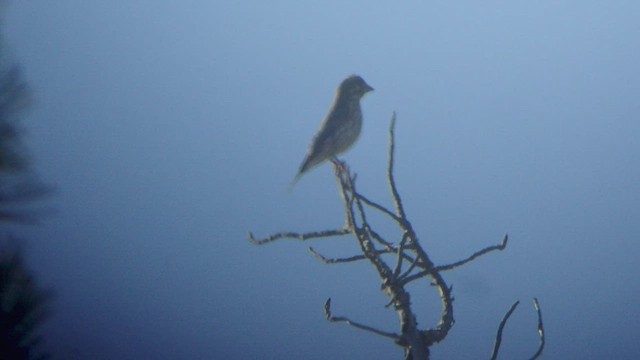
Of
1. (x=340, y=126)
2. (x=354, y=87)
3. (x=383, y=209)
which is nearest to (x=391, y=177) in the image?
(x=383, y=209)

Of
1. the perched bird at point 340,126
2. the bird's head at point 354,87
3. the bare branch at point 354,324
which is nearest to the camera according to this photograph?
the bare branch at point 354,324

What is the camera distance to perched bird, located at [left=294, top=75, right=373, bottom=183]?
476cm

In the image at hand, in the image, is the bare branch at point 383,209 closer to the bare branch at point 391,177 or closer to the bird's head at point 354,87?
the bare branch at point 391,177

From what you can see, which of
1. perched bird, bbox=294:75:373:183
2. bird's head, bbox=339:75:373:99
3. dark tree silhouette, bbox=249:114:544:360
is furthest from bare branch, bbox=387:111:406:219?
bird's head, bbox=339:75:373:99

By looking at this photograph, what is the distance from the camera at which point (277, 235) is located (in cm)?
218

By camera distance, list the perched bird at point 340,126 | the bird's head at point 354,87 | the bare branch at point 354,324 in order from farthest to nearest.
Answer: the bird's head at point 354,87
the perched bird at point 340,126
the bare branch at point 354,324

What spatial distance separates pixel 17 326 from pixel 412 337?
2073 millimetres

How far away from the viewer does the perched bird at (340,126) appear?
15.6 ft

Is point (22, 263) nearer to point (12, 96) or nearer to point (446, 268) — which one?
point (12, 96)

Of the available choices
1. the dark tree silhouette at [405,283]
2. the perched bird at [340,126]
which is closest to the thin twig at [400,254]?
the dark tree silhouette at [405,283]

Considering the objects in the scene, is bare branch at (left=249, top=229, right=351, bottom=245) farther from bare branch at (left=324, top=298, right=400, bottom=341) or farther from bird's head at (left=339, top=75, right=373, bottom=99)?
bird's head at (left=339, top=75, right=373, bottom=99)

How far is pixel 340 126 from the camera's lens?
498 centimetres

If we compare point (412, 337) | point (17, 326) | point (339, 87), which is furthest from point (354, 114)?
point (412, 337)

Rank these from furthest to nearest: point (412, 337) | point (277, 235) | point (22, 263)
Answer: point (22, 263) < point (277, 235) < point (412, 337)
